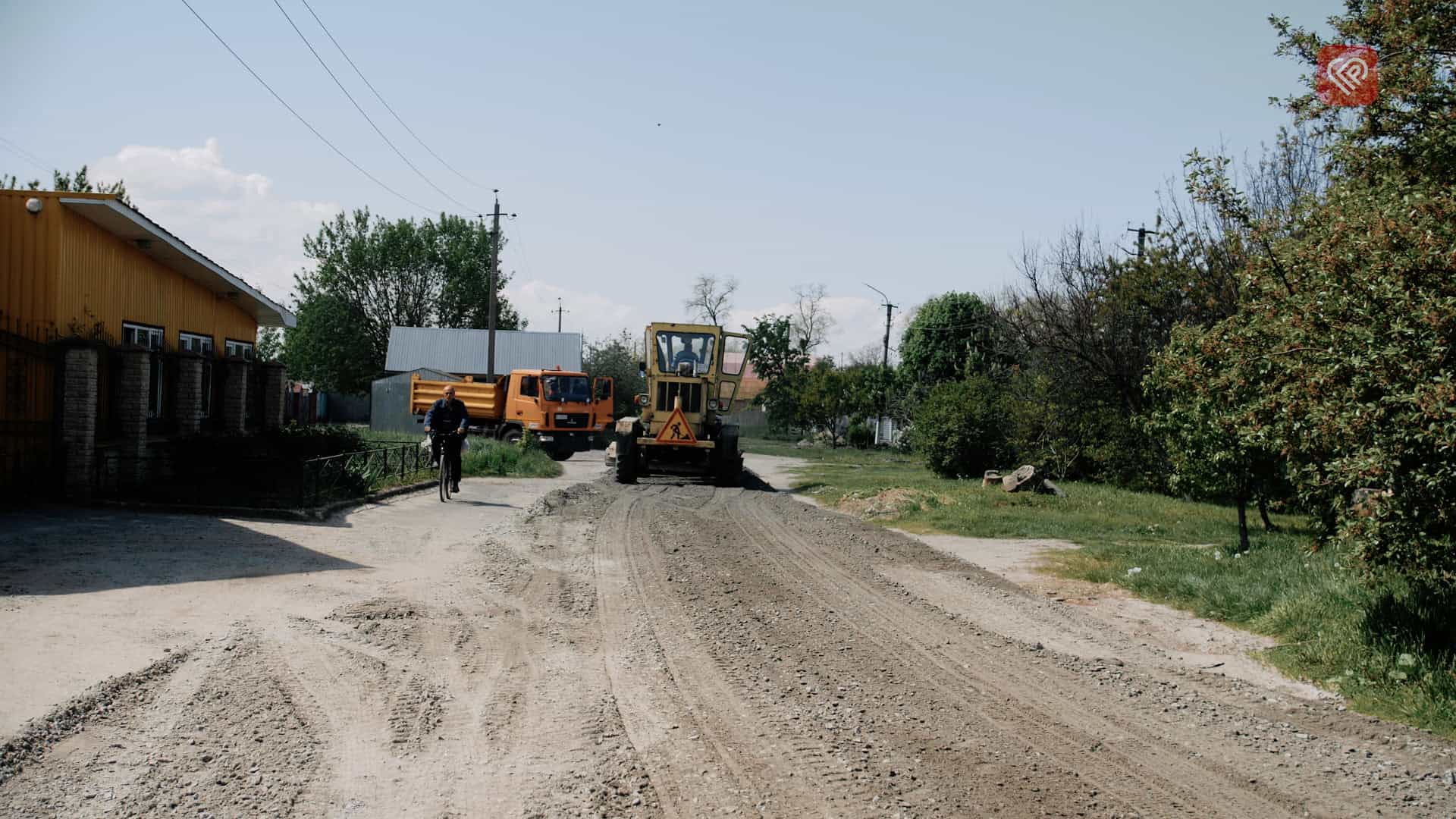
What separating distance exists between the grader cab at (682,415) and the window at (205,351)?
8364mm

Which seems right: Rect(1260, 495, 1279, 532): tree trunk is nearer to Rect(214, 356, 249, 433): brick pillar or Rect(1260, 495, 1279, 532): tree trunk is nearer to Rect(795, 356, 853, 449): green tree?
Rect(214, 356, 249, 433): brick pillar

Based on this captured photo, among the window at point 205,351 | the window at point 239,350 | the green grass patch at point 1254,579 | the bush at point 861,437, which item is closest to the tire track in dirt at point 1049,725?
the green grass patch at point 1254,579

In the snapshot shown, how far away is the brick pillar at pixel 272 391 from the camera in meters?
21.0

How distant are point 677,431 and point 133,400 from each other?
36.7 ft

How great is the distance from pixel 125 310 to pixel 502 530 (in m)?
6.81

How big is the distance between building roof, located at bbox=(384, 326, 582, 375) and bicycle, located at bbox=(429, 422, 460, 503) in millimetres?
42705

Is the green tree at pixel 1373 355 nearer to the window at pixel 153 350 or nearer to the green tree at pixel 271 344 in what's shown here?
the window at pixel 153 350

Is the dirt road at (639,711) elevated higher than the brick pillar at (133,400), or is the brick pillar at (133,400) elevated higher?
the brick pillar at (133,400)

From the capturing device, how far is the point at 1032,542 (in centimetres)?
1446

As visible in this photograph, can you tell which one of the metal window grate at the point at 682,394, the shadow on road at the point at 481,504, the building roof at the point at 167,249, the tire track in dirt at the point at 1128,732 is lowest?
the tire track in dirt at the point at 1128,732

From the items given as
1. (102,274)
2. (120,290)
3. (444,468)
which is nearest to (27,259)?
(102,274)

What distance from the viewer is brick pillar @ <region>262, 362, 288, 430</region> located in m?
21.0

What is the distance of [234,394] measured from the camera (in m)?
18.9

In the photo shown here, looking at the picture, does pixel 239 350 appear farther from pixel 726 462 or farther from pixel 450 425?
pixel 726 462
